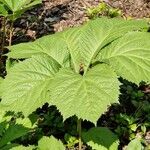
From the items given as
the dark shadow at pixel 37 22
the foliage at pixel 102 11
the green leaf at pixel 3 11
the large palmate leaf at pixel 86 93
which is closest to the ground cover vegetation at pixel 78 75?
the large palmate leaf at pixel 86 93

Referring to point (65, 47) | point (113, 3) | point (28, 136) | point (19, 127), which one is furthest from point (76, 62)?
point (113, 3)

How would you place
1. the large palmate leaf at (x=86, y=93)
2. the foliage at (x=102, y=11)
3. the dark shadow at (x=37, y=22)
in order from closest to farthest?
the large palmate leaf at (x=86, y=93), the dark shadow at (x=37, y=22), the foliage at (x=102, y=11)

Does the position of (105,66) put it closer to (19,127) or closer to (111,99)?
(111,99)

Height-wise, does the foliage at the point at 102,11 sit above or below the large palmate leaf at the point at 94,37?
below

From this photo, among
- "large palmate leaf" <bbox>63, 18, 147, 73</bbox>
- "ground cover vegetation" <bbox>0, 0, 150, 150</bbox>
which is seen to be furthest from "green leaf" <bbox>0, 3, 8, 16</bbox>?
"large palmate leaf" <bbox>63, 18, 147, 73</bbox>

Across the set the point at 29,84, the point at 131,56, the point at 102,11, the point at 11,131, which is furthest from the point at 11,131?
the point at 102,11

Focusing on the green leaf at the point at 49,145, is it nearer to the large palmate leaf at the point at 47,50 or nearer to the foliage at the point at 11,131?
the foliage at the point at 11,131

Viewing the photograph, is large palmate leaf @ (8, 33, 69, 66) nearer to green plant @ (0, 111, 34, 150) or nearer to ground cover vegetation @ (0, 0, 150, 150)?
ground cover vegetation @ (0, 0, 150, 150)
